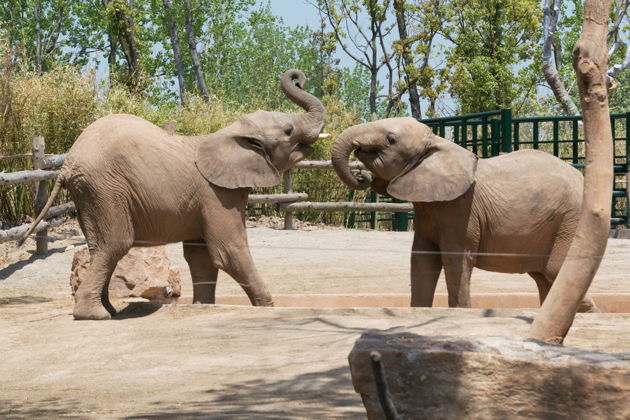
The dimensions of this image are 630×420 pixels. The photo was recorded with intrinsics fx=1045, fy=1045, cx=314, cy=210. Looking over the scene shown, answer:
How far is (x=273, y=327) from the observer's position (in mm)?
6984

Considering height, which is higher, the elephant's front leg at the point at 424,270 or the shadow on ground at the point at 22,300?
the elephant's front leg at the point at 424,270

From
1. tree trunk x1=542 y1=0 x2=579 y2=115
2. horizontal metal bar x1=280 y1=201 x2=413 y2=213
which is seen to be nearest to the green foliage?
tree trunk x1=542 y1=0 x2=579 y2=115

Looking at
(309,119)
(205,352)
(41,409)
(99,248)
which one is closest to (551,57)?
(309,119)

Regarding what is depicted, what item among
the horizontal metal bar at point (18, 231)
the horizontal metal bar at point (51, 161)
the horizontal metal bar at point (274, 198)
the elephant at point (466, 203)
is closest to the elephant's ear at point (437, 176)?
the elephant at point (466, 203)

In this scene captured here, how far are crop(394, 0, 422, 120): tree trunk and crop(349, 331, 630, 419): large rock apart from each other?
2758 centimetres

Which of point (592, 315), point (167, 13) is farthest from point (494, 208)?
point (167, 13)

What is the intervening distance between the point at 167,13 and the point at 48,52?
43.3 ft

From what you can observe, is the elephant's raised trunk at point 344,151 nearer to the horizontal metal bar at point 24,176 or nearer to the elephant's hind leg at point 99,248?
the elephant's hind leg at point 99,248

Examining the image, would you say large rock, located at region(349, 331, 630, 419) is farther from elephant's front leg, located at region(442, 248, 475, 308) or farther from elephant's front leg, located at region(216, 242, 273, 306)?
elephant's front leg, located at region(216, 242, 273, 306)

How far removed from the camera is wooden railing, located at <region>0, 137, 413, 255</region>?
11633 mm

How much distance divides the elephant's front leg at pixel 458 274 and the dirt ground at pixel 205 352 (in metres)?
0.62

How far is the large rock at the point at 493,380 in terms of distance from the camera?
3719mm

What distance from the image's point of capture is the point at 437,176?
797cm

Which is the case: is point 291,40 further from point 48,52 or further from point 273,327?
point 273,327
